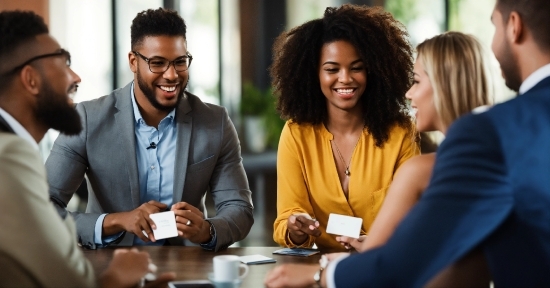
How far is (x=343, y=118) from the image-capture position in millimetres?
3266

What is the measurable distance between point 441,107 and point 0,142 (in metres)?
1.25

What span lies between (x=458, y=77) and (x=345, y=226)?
2.83 ft

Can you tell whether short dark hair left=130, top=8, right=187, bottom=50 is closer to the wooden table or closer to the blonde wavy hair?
the wooden table

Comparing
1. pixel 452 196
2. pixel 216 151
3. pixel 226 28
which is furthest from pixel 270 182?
pixel 452 196

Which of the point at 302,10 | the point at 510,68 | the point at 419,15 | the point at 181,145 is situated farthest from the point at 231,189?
the point at 302,10

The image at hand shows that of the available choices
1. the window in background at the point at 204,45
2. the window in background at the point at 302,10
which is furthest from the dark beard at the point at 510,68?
the window in background at the point at 302,10

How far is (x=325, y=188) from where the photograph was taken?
311 centimetres

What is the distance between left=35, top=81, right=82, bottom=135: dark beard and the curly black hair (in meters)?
1.39

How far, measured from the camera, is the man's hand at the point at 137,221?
2688 mm

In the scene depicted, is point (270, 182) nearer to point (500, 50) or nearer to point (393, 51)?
point (393, 51)

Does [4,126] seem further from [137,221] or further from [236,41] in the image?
[236,41]

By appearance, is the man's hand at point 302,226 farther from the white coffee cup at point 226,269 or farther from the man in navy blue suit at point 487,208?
the man in navy blue suit at point 487,208

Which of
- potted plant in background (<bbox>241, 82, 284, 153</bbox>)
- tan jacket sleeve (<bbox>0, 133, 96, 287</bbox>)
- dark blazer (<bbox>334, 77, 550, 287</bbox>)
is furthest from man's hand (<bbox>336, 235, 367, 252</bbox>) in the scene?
potted plant in background (<bbox>241, 82, 284, 153</bbox>)

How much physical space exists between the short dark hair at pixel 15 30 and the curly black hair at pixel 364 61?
5.01 feet
